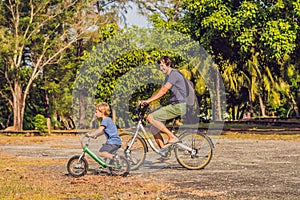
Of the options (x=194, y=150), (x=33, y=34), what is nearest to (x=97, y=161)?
(x=194, y=150)

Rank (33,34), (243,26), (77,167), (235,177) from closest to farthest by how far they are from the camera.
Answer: (235,177) < (77,167) < (243,26) < (33,34)

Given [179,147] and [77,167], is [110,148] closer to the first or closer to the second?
[77,167]

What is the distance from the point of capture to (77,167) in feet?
33.0

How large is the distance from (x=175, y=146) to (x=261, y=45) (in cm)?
1784

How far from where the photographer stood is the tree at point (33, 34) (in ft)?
130

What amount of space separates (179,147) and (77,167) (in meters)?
2.15

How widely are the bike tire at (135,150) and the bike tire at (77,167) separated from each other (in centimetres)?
102

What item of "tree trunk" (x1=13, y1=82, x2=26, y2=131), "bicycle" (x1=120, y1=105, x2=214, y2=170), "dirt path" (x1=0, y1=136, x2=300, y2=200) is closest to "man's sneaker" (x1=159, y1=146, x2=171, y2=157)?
"bicycle" (x1=120, y1=105, x2=214, y2=170)

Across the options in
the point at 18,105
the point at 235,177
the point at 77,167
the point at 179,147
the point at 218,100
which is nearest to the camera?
the point at 235,177

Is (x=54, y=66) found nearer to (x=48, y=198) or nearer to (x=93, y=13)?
(x=93, y=13)

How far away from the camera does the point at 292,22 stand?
90.5ft

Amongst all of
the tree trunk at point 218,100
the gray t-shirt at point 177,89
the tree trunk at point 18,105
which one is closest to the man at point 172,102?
the gray t-shirt at point 177,89

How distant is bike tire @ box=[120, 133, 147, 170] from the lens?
35.6 ft

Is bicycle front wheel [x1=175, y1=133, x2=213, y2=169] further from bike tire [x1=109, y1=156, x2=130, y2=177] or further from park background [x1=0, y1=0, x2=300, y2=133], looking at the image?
park background [x1=0, y1=0, x2=300, y2=133]
